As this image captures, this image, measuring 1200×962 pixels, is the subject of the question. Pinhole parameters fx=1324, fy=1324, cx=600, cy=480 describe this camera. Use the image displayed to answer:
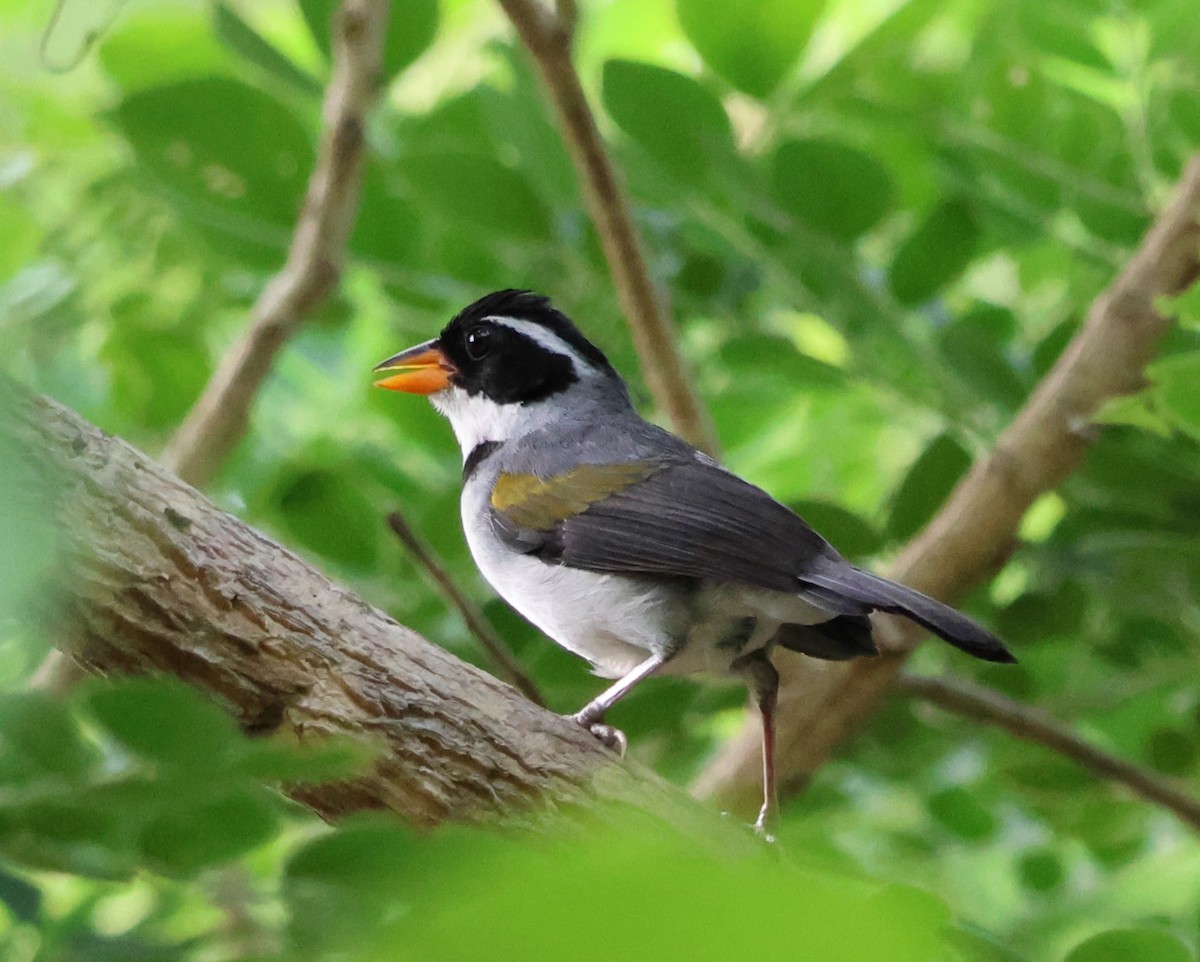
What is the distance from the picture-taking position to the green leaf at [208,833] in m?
0.83

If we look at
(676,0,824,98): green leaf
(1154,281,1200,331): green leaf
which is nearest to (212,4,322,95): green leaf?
(676,0,824,98): green leaf

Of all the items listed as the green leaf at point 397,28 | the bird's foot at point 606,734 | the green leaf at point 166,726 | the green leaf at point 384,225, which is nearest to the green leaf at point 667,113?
the green leaf at point 397,28

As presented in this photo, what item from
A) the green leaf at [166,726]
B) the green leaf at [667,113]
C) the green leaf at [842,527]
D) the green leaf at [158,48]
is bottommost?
the green leaf at [166,726]

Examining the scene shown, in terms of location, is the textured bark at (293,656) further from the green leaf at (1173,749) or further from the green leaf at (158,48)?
the green leaf at (1173,749)

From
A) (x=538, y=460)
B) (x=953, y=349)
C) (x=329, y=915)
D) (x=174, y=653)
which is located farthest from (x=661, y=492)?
(x=329, y=915)

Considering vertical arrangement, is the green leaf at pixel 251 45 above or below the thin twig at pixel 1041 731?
above

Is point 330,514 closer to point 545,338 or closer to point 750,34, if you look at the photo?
point 545,338

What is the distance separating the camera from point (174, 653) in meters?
1.38

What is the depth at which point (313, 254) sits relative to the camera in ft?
7.56

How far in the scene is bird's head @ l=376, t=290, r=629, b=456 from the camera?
2.49 metres

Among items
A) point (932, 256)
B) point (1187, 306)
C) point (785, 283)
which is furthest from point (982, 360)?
point (1187, 306)

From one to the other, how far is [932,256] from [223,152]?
1.28 meters

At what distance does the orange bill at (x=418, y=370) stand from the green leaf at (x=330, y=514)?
0.26 m

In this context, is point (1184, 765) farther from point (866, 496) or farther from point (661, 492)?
point (661, 492)
